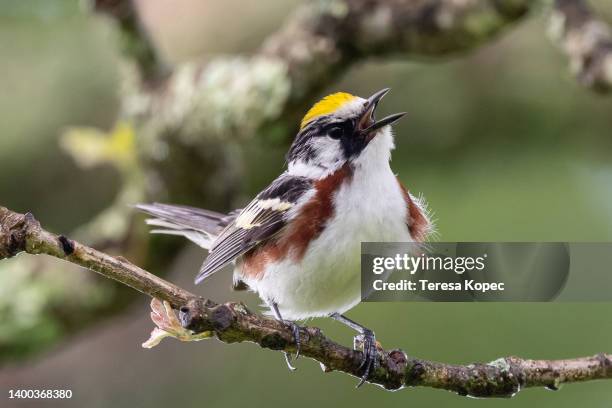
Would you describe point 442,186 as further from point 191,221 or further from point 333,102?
point 333,102

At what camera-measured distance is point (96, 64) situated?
334 cm

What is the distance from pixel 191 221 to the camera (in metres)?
2.32

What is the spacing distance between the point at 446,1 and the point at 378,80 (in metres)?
0.55

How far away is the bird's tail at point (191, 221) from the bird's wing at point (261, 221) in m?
0.26

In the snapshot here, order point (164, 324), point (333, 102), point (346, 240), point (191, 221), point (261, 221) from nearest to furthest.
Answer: point (164, 324) → point (346, 240) → point (333, 102) → point (261, 221) → point (191, 221)

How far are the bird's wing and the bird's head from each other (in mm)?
57

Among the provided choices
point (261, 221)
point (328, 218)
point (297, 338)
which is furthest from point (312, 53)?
point (297, 338)

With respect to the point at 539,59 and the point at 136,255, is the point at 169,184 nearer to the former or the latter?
the point at 136,255

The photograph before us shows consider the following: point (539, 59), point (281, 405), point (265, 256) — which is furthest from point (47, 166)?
point (539, 59)

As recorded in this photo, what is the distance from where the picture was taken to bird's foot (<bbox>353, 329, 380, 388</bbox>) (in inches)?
59.9

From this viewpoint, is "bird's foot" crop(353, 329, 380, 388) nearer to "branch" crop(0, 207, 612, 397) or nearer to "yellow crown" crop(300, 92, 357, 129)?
"branch" crop(0, 207, 612, 397)

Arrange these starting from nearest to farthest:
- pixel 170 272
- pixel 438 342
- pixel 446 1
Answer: pixel 446 1 → pixel 438 342 → pixel 170 272

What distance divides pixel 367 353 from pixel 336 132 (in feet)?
1.70

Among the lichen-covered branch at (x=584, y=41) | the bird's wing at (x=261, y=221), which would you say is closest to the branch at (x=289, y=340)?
the bird's wing at (x=261, y=221)
